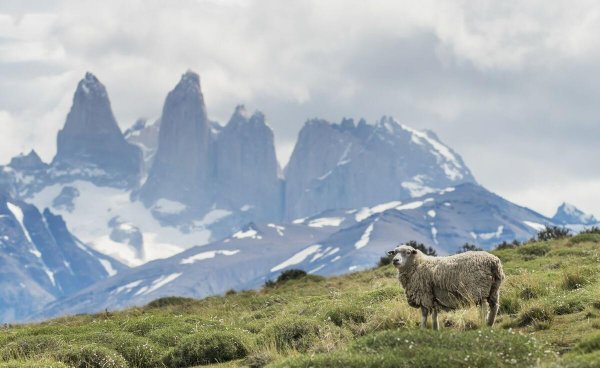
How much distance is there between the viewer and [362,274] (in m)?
50.8

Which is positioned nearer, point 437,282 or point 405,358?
point 405,358

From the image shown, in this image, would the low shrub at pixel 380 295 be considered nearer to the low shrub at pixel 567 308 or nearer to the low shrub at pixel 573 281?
the low shrub at pixel 573 281

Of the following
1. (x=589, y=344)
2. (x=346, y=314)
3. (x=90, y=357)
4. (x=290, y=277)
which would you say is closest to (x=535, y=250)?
(x=290, y=277)

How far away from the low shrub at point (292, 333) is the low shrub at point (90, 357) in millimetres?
3939

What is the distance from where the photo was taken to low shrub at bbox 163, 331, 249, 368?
23.0 m

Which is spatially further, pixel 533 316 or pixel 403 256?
pixel 403 256

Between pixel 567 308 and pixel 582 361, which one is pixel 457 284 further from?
pixel 582 361

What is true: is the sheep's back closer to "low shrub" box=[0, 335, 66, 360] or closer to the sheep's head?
the sheep's head

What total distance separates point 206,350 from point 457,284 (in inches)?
284

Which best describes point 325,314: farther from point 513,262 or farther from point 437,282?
point 513,262

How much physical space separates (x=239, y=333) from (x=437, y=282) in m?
6.70

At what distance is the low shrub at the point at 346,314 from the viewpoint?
25.0m

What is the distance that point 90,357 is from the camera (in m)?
21.9

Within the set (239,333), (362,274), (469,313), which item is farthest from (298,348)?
(362,274)
